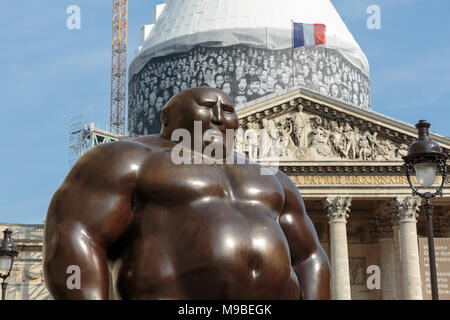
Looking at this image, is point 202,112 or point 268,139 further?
point 268,139

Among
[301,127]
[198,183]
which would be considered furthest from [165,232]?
[301,127]

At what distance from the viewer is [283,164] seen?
3094cm

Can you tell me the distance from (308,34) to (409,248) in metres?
14.2

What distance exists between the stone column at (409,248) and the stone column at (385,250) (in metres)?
2.82

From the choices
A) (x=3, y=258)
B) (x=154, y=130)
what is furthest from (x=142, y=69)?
(x=3, y=258)

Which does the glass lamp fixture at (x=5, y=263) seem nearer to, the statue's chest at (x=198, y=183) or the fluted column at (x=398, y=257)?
the statue's chest at (x=198, y=183)

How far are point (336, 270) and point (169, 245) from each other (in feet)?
91.4

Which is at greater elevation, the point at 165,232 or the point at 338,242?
the point at 338,242

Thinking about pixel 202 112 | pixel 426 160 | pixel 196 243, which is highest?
pixel 426 160

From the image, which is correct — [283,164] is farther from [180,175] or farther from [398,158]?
[180,175]

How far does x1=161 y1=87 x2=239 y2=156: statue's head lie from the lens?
148 inches

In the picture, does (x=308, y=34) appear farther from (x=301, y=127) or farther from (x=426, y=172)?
(x=426, y=172)

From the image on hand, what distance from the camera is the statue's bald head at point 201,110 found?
12.4 ft

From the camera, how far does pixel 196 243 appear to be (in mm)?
3381
